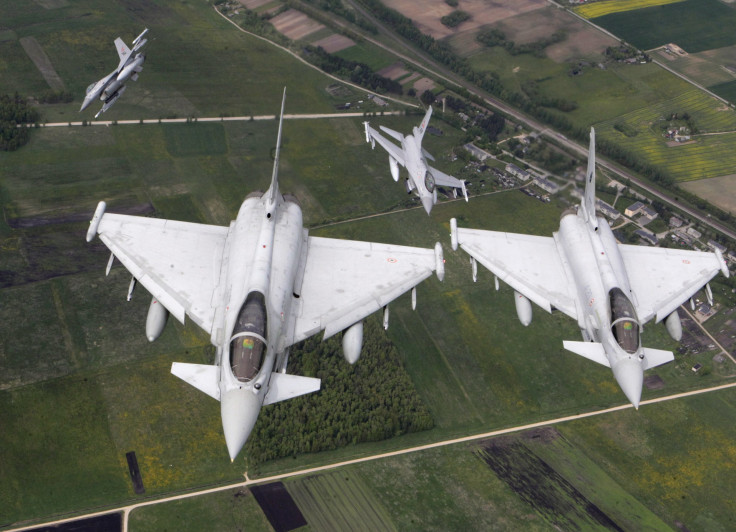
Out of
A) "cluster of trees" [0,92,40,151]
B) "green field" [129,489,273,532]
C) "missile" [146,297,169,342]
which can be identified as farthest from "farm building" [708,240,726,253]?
"cluster of trees" [0,92,40,151]

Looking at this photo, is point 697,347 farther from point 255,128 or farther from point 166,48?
point 166,48

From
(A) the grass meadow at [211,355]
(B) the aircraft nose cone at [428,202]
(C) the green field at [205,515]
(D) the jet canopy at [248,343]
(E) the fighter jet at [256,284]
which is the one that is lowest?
(C) the green field at [205,515]

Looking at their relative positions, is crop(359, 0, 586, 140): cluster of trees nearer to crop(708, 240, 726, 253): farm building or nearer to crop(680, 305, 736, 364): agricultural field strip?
crop(708, 240, 726, 253): farm building

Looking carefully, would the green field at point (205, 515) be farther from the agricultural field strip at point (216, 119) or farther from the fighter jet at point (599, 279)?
the agricultural field strip at point (216, 119)

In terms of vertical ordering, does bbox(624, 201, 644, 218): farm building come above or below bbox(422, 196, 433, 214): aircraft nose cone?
below

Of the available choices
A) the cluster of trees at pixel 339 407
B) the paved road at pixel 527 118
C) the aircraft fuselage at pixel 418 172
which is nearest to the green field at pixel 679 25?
the paved road at pixel 527 118

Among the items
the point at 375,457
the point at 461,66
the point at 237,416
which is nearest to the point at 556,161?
the point at 375,457

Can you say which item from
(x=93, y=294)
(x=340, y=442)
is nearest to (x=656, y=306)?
(x=340, y=442)
